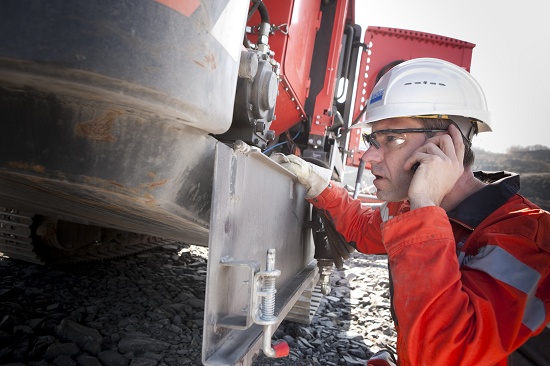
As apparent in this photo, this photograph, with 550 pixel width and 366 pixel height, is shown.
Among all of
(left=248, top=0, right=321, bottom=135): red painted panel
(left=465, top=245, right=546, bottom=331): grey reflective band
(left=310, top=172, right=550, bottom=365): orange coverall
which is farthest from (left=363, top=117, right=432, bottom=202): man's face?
(left=248, top=0, right=321, bottom=135): red painted panel

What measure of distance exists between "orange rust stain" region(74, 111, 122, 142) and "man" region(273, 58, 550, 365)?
1.00 metres

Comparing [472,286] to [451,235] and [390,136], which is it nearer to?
[451,235]

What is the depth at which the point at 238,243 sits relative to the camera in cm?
130

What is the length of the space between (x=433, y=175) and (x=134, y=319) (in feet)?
6.93

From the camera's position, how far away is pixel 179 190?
1.21 metres

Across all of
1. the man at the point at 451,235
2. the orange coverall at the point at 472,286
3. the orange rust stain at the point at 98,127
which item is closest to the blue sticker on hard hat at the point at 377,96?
the man at the point at 451,235

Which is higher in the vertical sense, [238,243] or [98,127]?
[98,127]

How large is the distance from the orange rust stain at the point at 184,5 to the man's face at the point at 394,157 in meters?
1.14

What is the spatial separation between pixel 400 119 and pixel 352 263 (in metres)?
4.21

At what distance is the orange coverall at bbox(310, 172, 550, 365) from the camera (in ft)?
4.08

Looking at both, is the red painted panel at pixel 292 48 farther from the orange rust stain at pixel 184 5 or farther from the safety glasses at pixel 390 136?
the orange rust stain at pixel 184 5

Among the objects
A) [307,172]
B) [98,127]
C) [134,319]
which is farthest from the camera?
[134,319]

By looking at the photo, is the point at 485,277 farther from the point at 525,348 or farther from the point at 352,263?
the point at 352,263

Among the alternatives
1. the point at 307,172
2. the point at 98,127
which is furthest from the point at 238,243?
A: the point at 307,172
